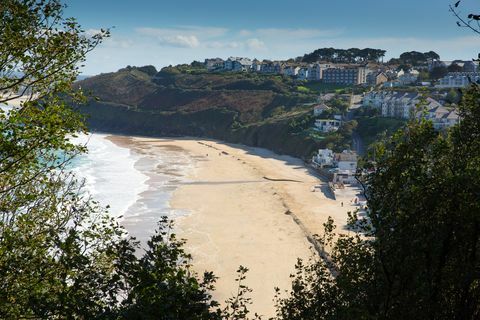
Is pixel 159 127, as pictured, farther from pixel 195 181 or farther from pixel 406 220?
pixel 406 220

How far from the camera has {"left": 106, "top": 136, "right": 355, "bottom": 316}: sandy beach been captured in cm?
3012

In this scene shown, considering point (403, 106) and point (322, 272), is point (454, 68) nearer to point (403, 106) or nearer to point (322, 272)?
point (403, 106)

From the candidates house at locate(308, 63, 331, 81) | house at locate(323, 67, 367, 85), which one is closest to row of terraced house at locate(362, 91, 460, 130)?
house at locate(323, 67, 367, 85)

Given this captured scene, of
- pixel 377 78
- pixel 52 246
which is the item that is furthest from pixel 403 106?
pixel 52 246

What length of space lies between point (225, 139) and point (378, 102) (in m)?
32.6

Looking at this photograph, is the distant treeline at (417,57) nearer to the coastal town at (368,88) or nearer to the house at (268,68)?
the coastal town at (368,88)

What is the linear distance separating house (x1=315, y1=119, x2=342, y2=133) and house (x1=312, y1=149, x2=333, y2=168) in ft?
52.0

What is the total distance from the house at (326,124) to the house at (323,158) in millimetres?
15852

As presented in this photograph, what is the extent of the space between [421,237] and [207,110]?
363 feet

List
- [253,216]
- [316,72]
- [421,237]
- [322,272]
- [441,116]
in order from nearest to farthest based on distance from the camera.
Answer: [421,237]
[322,272]
[253,216]
[441,116]
[316,72]

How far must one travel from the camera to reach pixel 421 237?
801 cm

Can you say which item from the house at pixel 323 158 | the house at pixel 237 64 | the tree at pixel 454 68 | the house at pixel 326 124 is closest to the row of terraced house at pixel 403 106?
the house at pixel 326 124

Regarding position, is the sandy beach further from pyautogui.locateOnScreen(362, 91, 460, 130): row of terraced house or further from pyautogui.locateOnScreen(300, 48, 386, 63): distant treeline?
pyautogui.locateOnScreen(300, 48, 386, 63): distant treeline

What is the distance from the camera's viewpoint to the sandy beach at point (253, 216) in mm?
30125
